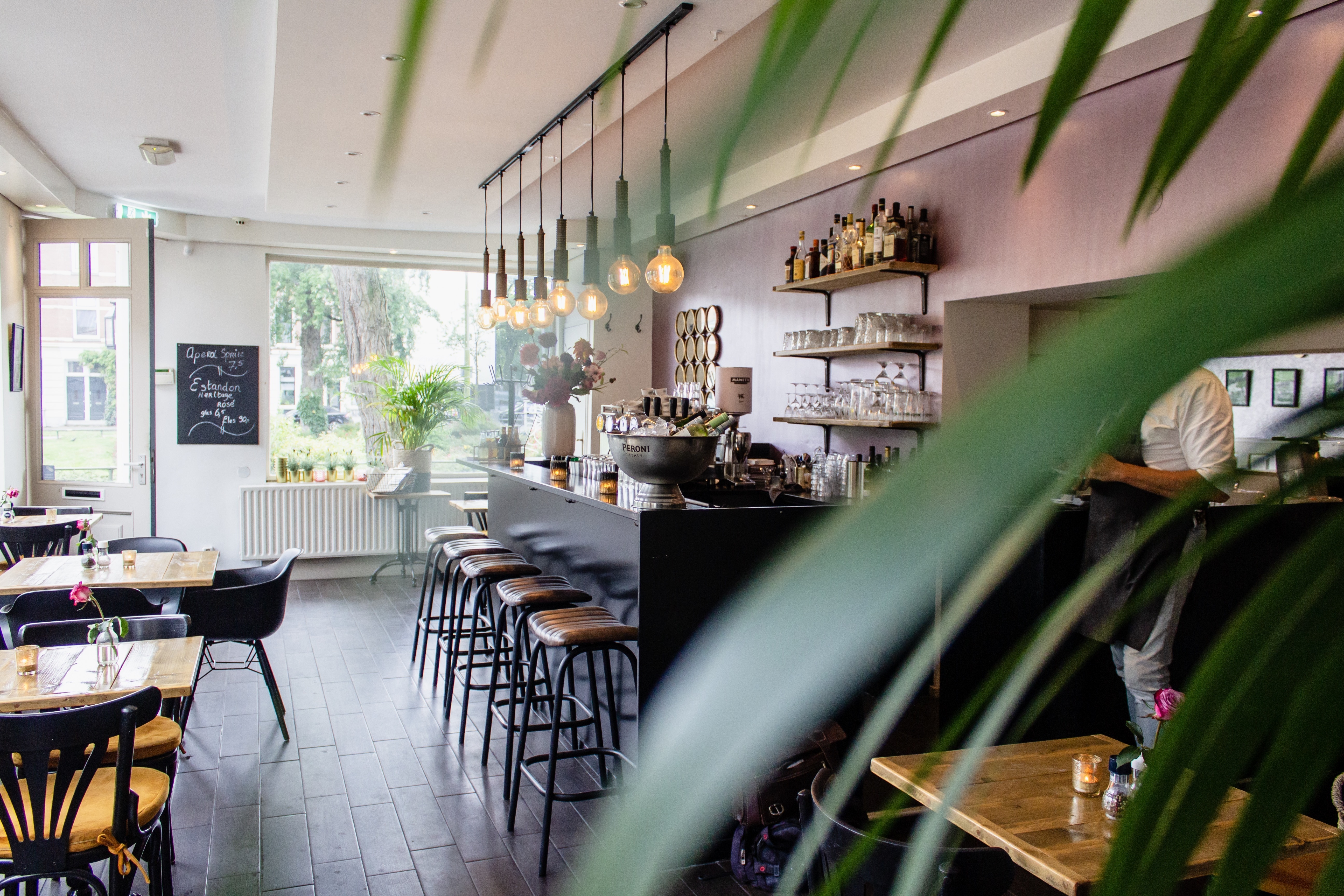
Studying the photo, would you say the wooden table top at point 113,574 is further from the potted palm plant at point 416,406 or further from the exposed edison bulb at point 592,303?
the potted palm plant at point 416,406

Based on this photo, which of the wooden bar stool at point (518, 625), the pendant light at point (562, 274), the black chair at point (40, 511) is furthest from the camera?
the black chair at point (40, 511)

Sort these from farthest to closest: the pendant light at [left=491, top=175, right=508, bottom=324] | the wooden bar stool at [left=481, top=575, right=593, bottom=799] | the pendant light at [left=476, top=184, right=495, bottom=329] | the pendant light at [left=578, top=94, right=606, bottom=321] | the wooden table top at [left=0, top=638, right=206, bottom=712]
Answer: the pendant light at [left=476, top=184, right=495, bottom=329] < the pendant light at [left=491, top=175, right=508, bottom=324] < the pendant light at [left=578, top=94, right=606, bottom=321] < the wooden bar stool at [left=481, top=575, right=593, bottom=799] < the wooden table top at [left=0, top=638, right=206, bottom=712]

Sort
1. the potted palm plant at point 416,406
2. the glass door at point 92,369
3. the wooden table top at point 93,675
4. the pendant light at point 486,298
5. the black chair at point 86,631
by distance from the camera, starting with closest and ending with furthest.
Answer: the wooden table top at point 93,675, the black chair at point 86,631, the pendant light at point 486,298, the glass door at point 92,369, the potted palm plant at point 416,406

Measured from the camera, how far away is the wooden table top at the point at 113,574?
4.36 metres

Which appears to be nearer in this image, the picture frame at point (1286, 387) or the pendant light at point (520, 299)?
the picture frame at point (1286, 387)

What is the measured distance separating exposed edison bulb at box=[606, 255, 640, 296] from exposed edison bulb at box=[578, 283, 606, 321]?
15.5 inches

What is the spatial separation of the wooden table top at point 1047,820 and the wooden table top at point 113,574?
361cm

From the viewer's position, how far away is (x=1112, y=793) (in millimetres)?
2164

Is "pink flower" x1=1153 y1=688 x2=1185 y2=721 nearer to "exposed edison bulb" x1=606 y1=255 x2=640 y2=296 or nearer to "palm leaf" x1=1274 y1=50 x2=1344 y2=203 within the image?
"palm leaf" x1=1274 y1=50 x2=1344 y2=203

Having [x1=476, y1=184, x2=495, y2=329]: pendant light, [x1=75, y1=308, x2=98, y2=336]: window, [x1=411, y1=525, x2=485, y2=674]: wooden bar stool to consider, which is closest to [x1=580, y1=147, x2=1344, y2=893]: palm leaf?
[x1=411, y1=525, x2=485, y2=674]: wooden bar stool

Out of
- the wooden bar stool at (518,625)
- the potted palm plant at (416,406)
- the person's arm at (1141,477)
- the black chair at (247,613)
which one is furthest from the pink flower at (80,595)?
the potted palm plant at (416,406)

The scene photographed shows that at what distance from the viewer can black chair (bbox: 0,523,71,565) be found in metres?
5.64

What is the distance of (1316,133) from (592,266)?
471 centimetres

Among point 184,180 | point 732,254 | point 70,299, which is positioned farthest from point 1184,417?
point 70,299
